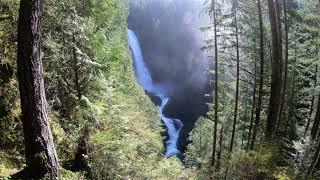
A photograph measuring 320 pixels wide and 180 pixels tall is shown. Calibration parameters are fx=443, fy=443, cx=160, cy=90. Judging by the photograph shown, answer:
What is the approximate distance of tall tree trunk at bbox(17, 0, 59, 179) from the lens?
7332mm

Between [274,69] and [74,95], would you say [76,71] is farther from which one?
[274,69]

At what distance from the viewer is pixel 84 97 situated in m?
11.8

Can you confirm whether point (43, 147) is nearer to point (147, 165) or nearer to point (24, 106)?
point (24, 106)

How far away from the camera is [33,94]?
295 inches

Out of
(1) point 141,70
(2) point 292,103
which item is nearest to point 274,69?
(2) point 292,103

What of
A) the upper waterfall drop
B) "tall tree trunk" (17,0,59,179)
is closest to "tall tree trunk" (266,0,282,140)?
"tall tree trunk" (17,0,59,179)

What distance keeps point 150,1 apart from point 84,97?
313ft

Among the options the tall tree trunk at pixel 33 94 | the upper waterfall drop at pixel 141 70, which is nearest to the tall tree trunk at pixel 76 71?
the tall tree trunk at pixel 33 94

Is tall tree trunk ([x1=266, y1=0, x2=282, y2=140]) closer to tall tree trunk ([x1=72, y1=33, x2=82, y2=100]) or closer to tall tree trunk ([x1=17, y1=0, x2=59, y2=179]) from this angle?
tall tree trunk ([x1=72, y1=33, x2=82, y2=100])

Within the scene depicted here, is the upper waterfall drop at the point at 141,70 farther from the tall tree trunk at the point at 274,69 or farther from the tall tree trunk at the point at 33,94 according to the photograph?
the tall tree trunk at the point at 33,94

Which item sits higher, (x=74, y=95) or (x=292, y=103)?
(x=74, y=95)

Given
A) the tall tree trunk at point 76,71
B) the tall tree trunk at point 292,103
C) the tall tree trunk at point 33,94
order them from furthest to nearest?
the tall tree trunk at point 292,103 < the tall tree trunk at point 76,71 < the tall tree trunk at point 33,94

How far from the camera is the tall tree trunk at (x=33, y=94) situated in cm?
733

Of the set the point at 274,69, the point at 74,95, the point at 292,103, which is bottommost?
the point at 292,103
